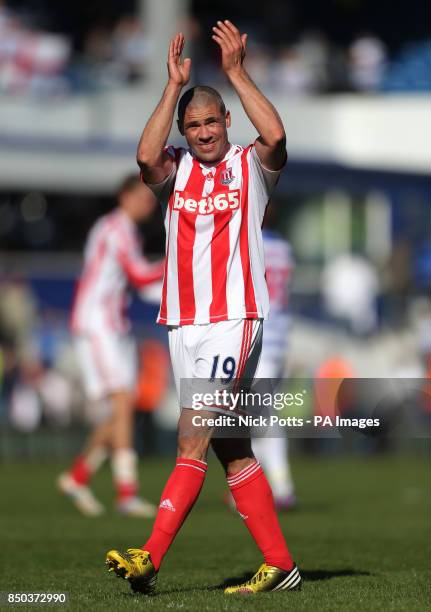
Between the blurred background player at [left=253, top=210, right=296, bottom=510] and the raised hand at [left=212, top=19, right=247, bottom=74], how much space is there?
5.38 m

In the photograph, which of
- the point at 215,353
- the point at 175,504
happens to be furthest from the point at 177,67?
→ the point at 175,504

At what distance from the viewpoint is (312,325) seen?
2325 centimetres

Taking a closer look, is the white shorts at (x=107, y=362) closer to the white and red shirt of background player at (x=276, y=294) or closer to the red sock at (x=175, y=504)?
the white and red shirt of background player at (x=276, y=294)

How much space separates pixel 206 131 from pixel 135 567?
6.37 feet

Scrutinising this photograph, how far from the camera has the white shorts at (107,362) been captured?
39.1 ft

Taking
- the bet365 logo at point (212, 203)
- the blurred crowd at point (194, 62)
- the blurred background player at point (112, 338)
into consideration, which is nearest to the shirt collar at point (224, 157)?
the bet365 logo at point (212, 203)

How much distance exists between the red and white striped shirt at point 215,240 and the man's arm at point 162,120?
0.44ft

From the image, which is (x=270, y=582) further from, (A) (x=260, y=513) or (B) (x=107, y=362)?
(B) (x=107, y=362)

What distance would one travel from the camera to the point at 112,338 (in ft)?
39.2

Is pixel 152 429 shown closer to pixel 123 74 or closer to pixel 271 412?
pixel 123 74

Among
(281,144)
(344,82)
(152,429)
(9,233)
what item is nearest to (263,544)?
(281,144)

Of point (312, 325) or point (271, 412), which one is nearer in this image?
point (271, 412)

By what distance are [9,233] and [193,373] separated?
21147 millimetres

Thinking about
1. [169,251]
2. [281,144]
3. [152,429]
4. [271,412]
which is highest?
[281,144]
